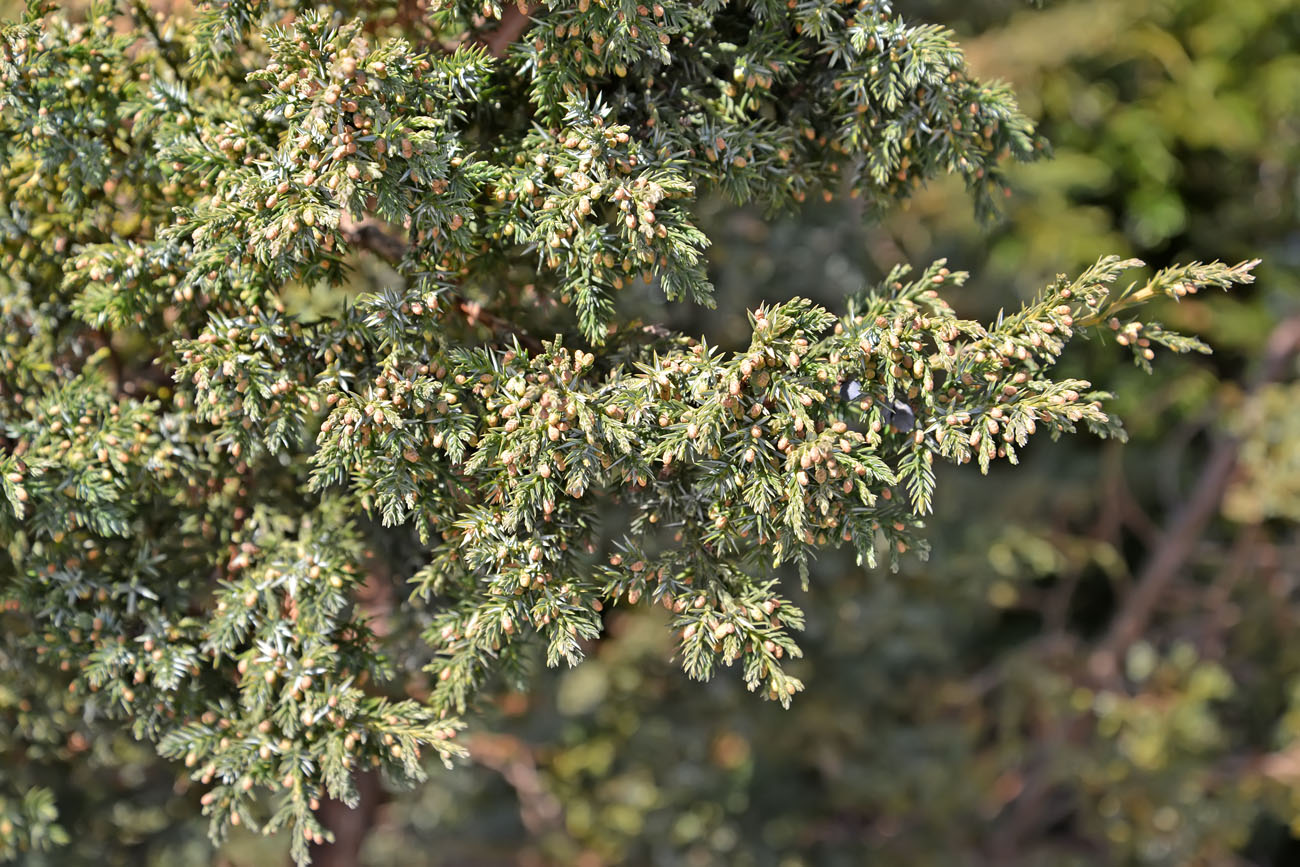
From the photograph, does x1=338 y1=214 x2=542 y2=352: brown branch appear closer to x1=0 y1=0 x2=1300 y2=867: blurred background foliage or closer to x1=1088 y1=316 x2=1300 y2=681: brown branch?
x1=0 y1=0 x2=1300 y2=867: blurred background foliage

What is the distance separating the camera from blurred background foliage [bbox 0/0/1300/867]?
12.5 feet

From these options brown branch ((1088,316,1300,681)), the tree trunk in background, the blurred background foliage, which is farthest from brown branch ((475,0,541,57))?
brown branch ((1088,316,1300,681))

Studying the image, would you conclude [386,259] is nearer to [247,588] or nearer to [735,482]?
[247,588]

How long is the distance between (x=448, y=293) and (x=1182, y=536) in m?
3.59

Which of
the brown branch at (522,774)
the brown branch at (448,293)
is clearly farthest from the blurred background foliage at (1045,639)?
the brown branch at (448,293)

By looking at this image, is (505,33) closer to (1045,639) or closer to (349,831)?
(349,831)

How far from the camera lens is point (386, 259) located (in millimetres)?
2145

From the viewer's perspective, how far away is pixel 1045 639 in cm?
452

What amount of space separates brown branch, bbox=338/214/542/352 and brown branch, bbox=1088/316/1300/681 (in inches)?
129

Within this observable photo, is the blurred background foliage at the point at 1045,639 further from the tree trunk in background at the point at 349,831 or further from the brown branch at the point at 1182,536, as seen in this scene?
the tree trunk in background at the point at 349,831

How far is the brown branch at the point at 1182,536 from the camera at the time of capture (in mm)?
4082

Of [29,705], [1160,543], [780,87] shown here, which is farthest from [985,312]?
[29,705]

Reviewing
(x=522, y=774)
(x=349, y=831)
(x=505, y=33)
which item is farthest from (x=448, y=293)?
(x=522, y=774)

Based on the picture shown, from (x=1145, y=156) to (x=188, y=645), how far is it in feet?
11.9
